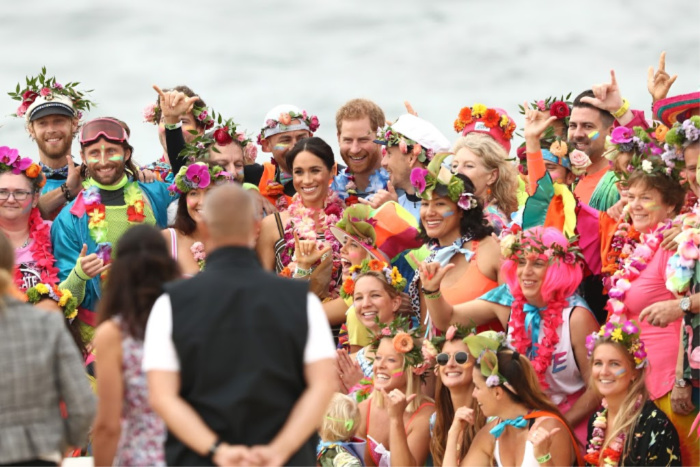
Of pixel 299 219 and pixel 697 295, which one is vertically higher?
pixel 299 219

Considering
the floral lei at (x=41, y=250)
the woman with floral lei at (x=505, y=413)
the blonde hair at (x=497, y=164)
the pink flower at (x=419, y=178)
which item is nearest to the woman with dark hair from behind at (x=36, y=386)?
the woman with floral lei at (x=505, y=413)

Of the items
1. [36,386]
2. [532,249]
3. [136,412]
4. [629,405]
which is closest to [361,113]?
[532,249]

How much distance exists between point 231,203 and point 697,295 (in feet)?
10.7

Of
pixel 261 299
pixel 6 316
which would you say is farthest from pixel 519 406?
pixel 6 316

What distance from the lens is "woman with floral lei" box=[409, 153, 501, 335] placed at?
824 cm

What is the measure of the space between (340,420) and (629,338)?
201 cm

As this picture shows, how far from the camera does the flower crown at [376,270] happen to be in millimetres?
8438

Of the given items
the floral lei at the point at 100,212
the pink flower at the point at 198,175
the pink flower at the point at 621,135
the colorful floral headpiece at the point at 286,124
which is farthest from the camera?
the colorful floral headpiece at the point at 286,124

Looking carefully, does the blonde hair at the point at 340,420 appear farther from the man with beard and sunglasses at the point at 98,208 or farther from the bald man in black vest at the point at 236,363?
the bald man in black vest at the point at 236,363

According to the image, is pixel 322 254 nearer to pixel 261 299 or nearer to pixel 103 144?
pixel 103 144

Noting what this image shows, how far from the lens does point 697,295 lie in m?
6.98

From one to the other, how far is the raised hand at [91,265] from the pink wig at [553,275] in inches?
120

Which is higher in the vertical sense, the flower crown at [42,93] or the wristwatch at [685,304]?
the flower crown at [42,93]

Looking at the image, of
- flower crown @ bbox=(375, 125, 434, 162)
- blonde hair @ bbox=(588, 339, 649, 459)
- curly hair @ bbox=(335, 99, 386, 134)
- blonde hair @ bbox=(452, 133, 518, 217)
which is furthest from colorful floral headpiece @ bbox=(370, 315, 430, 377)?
curly hair @ bbox=(335, 99, 386, 134)
